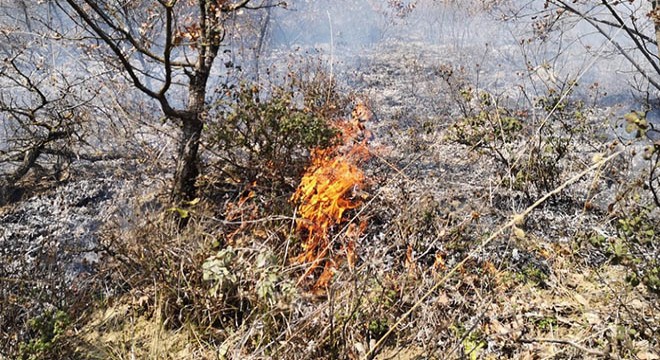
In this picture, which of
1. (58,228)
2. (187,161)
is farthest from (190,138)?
(58,228)

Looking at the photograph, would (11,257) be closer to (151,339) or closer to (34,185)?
(151,339)

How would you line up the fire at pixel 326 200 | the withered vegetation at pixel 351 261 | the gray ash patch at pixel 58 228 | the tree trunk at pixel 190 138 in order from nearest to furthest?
1. the withered vegetation at pixel 351 261
2. the gray ash patch at pixel 58 228
3. the fire at pixel 326 200
4. the tree trunk at pixel 190 138

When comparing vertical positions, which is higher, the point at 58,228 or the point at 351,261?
the point at 351,261

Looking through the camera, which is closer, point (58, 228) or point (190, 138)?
point (190, 138)

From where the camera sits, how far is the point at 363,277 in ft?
9.20

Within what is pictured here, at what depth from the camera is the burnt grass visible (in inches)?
97.0

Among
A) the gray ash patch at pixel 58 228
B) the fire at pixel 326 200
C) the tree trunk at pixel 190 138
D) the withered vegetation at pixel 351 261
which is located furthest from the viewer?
the tree trunk at pixel 190 138

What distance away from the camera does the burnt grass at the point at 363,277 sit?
8.09 ft

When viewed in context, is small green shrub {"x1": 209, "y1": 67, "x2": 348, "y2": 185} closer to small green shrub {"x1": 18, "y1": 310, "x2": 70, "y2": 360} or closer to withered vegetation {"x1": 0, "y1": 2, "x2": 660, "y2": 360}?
withered vegetation {"x1": 0, "y1": 2, "x2": 660, "y2": 360}

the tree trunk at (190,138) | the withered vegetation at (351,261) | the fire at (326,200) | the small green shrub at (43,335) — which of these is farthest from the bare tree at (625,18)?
the small green shrub at (43,335)

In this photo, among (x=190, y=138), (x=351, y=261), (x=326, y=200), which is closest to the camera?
(x=351, y=261)

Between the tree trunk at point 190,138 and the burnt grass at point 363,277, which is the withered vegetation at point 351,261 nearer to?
the burnt grass at point 363,277

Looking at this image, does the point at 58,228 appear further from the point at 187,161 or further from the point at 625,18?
the point at 625,18

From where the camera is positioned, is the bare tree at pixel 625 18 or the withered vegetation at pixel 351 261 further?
the bare tree at pixel 625 18
